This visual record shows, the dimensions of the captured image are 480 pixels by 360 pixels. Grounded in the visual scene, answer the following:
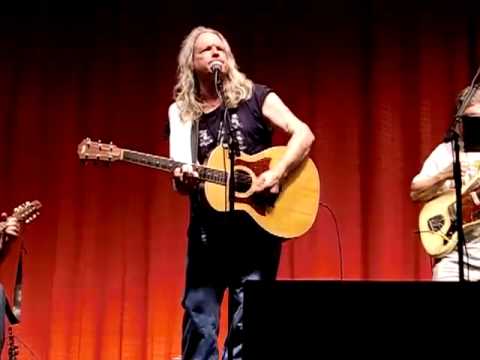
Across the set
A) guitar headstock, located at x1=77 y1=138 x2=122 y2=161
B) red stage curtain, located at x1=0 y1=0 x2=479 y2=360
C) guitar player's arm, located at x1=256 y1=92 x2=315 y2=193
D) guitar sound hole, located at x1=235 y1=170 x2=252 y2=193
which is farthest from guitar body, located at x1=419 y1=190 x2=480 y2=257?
guitar headstock, located at x1=77 y1=138 x2=122 y2=161

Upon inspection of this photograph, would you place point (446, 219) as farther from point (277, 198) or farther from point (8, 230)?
point (8, 230)

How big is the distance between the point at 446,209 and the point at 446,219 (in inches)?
2.1

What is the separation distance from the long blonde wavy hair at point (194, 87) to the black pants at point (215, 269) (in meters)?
0.50

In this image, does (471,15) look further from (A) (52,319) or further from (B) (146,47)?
(A) (52,319)

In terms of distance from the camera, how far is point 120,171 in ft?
17.8

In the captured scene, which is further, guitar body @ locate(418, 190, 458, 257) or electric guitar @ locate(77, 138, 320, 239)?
guitar body @ locate(418, 190, 458, 257)

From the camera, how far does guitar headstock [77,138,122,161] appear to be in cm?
347

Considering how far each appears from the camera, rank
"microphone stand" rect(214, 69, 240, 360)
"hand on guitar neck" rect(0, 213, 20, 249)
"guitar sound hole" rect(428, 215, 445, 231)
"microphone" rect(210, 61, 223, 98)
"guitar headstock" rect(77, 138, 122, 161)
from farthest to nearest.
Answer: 1. "hand on guitar neck" rect(0, 213, 20, 249)
2. "guitar sound hole" rect(428, 215, 445, 231)
3. "guitar headstock" rect(77, 138, 122, 161)
4. "microphone" rect(210, 61, 223, 98)
5. "microphone stand" rect(214, 69, 240, 360)

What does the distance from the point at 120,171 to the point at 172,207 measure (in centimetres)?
46

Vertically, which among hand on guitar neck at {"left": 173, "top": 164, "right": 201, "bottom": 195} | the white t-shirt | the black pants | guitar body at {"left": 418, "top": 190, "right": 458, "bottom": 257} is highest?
the white t-shirt

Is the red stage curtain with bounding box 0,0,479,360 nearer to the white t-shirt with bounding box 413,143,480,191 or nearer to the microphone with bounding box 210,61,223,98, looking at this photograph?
the white t-shirt with bounding box 413,143,480,191

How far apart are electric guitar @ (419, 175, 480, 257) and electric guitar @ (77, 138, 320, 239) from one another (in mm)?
581

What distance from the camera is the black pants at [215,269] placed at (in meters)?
3.16

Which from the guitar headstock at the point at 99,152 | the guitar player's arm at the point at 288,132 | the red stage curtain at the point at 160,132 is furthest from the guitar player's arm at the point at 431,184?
the guitar headstock at the point at 99,152
